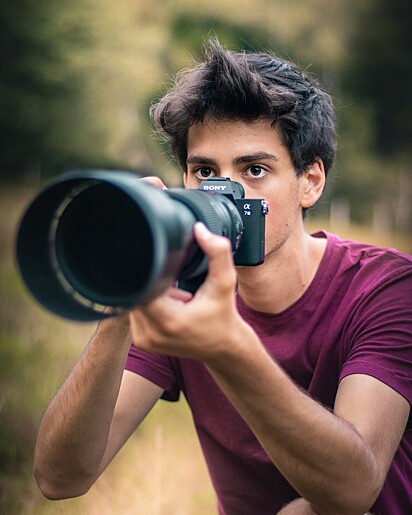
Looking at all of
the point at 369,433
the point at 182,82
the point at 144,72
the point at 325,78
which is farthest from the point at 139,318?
the point at 325,78

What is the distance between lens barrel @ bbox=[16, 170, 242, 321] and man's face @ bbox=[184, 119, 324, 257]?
653 mm

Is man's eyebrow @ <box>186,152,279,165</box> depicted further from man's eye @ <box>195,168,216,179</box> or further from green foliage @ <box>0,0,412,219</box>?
green foliage @ <box>0,0,412,219</box>

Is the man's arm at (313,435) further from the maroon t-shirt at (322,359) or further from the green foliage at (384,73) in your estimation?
the green foliage at (384,73)

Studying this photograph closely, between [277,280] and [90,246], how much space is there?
0.81 metres

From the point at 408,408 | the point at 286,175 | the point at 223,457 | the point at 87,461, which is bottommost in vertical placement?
the point at 223,457

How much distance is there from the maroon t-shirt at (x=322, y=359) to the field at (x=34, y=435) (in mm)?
A: 740

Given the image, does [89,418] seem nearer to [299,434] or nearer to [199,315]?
[299,434]

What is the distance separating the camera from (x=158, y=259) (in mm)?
927

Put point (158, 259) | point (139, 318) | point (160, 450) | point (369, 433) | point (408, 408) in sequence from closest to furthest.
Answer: point (158, 259) → point (139, 318) → point (369, 433) → point (408, 408) → point (160, 450)

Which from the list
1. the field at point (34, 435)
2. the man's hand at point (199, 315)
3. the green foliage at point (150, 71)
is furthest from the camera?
the green foliage at point (150, 71)

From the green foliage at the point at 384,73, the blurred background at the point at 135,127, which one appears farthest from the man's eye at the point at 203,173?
the green foliage at the point at 384,73

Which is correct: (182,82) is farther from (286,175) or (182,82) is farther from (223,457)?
(223,457)

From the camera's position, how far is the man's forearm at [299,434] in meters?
1.14

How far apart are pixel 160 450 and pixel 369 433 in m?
1.78
